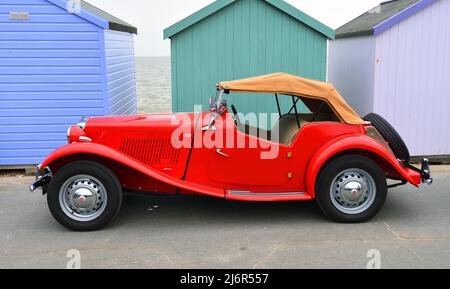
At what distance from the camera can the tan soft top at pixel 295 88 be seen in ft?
16.9

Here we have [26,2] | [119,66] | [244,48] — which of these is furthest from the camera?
[119,66]

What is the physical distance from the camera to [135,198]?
630cm

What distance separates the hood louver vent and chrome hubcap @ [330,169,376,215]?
1846 millimetres

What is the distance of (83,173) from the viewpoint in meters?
4.90

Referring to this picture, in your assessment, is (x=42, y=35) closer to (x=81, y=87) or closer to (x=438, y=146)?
(x=81, y=87)

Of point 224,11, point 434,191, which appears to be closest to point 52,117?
point 224,11

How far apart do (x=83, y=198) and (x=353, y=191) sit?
9.52 feet

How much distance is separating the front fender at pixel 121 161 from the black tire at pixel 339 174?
111cm

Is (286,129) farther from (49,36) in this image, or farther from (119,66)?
(119,66)

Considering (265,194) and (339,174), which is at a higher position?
(339,174)

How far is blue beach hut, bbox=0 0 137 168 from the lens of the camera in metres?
7.14

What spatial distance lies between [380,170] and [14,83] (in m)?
5.58

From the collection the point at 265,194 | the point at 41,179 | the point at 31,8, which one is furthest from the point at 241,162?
the point at 31,8

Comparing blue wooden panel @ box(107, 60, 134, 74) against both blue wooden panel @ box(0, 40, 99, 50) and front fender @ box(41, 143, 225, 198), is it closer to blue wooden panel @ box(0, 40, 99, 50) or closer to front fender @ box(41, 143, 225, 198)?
blue wooden panel @ box(0, 40, 99, 50)
